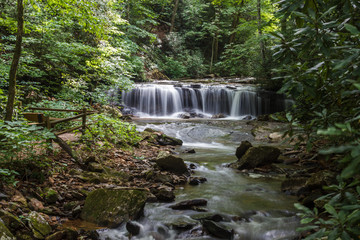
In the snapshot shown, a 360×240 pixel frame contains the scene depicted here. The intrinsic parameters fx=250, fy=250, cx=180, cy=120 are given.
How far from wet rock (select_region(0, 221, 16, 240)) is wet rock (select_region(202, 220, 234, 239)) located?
2.62 metres

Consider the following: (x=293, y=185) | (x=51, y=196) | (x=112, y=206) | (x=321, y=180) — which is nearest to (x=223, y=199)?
(x=293, y=185)

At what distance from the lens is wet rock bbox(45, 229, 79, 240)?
323 centimetres

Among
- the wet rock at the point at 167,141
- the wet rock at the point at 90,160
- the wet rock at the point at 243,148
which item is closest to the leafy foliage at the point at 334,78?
the wet rock at the point at 90,160

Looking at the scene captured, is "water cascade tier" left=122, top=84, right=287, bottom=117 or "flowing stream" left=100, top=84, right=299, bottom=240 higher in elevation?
"water cascade tier" left=122, top=84, right=287, bottom=117

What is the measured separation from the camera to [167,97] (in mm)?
19172

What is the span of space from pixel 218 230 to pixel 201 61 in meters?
25.3

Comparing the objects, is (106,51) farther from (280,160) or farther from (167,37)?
(167,37)

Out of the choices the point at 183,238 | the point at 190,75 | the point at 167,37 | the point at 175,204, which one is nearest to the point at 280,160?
the point at 175,204

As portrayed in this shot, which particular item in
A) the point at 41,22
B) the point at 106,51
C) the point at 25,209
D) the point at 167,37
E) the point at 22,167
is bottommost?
the point at 25,209

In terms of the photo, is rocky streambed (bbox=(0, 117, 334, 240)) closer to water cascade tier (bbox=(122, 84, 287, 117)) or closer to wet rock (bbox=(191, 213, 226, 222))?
wet rock (bbox=(191, 213, 226, 222))

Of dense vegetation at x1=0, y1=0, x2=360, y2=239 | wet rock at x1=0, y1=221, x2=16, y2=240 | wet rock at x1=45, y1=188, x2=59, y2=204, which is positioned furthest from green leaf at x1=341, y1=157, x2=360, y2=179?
wet rock at x1=45, y1=188, x2=59, y2=204

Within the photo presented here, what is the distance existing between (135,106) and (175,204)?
14.2 m

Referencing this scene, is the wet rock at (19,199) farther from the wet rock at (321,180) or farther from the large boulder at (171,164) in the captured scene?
the wet rock at (321,180)

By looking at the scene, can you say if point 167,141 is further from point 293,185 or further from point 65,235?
point 65,235
